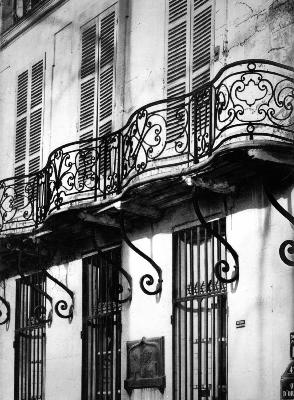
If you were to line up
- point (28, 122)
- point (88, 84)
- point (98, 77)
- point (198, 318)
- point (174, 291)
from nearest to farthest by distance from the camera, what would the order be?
point (198, 318), point (174, 291), point (98, 77), point (88, 84), point (28, 122)

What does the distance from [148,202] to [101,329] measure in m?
2.64

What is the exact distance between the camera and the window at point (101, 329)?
57.5 ft

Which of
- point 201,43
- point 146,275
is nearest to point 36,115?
point 201,43

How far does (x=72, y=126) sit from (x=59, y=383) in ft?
13.8

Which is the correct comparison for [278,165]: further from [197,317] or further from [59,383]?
[59,383]

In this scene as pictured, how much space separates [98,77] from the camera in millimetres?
18781

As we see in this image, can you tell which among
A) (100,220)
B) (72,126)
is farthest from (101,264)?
(72,126)

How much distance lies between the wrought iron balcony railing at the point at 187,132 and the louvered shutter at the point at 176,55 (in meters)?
0.04

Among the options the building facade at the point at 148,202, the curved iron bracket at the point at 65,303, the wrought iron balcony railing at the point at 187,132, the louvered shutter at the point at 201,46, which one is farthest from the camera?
the curved iron bracket at the point at 65,303

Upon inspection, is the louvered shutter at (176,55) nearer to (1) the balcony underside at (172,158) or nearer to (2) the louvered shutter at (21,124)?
(1) the balcony underside at (172,158)

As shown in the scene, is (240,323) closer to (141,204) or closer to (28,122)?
(141,204)

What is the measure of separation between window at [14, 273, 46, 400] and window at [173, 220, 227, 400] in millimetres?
4082

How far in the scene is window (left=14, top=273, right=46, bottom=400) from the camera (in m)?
19.7

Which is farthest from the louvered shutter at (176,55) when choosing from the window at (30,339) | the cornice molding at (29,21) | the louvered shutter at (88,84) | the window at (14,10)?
the window at (14,10)
